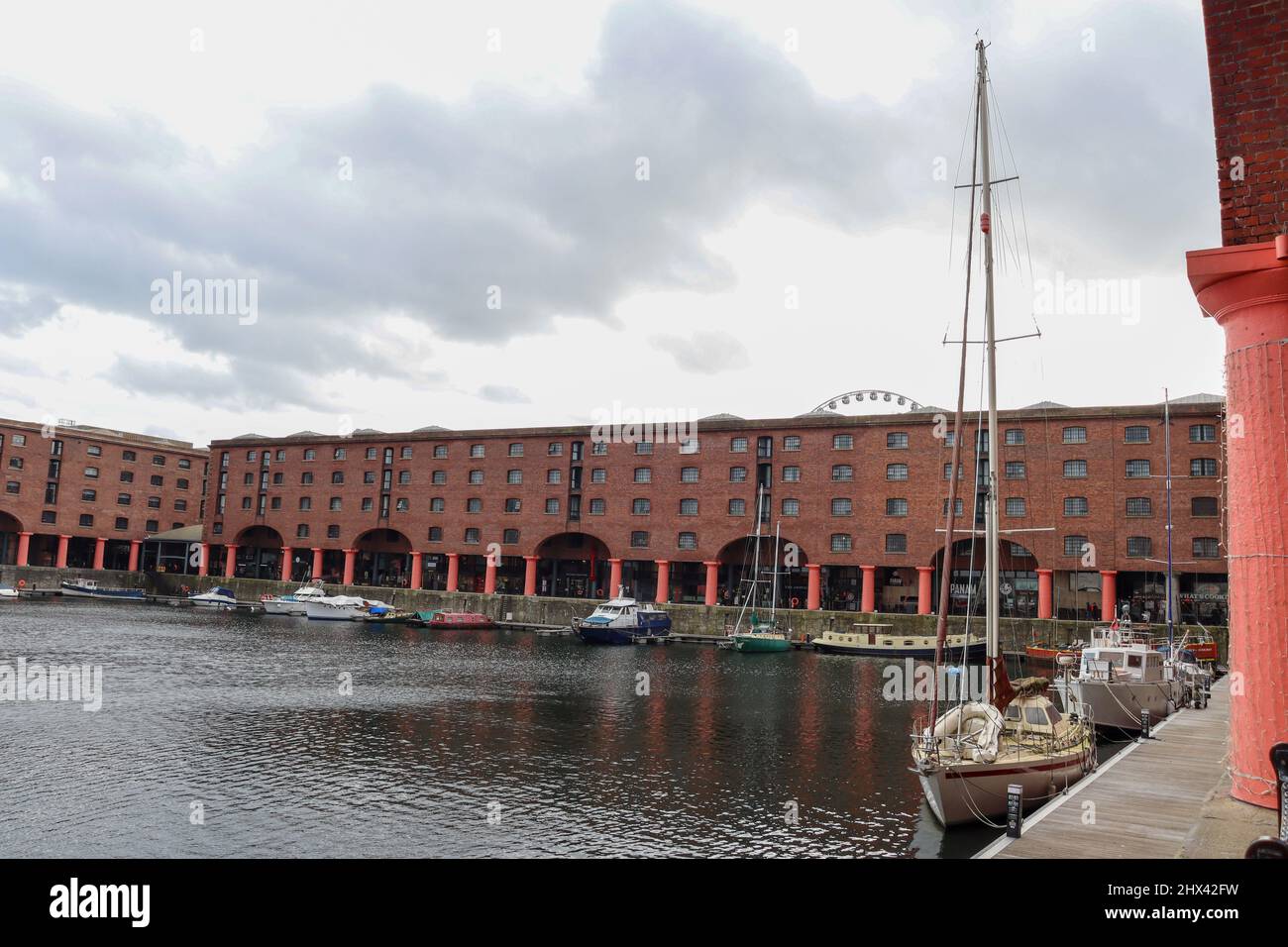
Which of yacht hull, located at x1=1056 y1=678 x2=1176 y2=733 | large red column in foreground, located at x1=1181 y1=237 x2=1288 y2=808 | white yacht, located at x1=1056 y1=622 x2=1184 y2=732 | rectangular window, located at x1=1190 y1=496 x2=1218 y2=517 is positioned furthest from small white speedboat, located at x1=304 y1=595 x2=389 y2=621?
large red column in foreground, located at x1=1181 y1=237 x2=1288 y2=808

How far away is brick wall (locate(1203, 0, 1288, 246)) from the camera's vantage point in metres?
8.17

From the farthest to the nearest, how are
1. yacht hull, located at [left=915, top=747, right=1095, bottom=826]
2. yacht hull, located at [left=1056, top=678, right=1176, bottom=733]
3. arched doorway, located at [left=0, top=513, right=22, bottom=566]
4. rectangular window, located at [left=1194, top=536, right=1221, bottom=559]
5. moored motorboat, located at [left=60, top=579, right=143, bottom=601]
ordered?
arched doorway, located at [left=0, top=513, right=22, bottom=566]
moored motorboat, located at [left=60, top=579, right=143, bottom=601]
rectangular window, located at [left=1194, top=536, right=1221, bottom=559]
yacht hull, located at [left=1056, top=678, right=1176, bottom=733]
yacht hull, located at [left=915, top=747, right=1095, bottom=826]

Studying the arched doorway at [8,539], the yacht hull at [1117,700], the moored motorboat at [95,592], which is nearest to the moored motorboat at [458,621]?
the moored motorboat at [95,592]

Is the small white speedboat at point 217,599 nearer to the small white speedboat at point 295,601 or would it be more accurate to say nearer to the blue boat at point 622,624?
the small white speedboat at point 295,601

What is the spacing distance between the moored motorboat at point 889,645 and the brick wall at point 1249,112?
48.0m

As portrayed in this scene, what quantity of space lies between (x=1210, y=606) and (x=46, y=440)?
344 ft

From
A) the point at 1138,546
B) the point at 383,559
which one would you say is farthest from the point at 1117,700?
the point at 383,559

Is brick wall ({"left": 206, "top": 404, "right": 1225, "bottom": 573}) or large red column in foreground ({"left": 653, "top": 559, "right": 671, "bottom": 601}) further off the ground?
brick wall ({"left": 206, "top": 404, "right": 1225, "bottom": 573})

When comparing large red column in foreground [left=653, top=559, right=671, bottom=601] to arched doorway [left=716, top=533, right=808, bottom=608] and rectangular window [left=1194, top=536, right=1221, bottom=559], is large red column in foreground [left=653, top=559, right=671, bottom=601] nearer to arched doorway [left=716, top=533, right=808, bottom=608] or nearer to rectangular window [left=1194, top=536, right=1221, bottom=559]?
arched doorway [left=716, top=533, right=808, bottom=608]

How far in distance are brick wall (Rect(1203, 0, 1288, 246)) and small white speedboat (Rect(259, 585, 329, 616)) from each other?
76.5 meters

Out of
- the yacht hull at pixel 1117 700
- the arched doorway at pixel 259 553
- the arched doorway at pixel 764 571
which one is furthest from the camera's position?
the arched doorway at pixel 259 553

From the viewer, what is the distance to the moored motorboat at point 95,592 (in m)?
86.2

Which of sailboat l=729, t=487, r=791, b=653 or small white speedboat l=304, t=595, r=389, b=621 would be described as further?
small white speedboat l=304, t=595, r=389, b=621

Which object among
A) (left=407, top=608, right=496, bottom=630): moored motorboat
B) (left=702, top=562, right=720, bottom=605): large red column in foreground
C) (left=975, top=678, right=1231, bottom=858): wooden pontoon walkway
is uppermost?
(left=702, top=562, right=720, bottom=605): large red column in foreground
